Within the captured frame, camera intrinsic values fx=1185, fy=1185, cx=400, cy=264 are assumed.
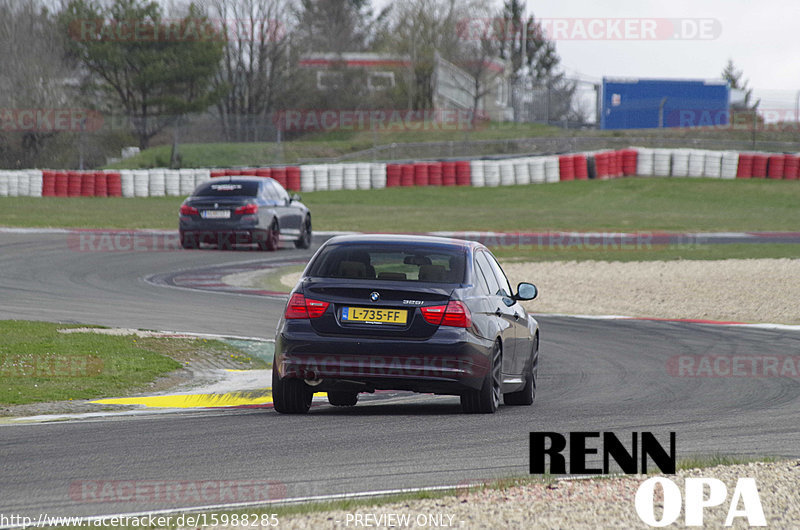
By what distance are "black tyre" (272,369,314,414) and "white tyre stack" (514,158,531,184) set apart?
36419mm

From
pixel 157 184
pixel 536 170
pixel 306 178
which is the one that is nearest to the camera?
pixel 157 184

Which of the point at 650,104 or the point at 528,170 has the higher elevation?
the point at 650,104

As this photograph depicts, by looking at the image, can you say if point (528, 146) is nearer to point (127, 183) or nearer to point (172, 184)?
point (172, 184)

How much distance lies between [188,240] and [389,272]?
16.9 meters

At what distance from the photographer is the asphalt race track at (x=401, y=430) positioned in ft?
20.3

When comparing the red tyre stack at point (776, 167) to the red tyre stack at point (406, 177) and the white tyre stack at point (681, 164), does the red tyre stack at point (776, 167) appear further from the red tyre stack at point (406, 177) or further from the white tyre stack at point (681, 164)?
the red tyre stack at point (406, 177)

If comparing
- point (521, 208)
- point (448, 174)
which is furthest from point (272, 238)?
point (448, 174)

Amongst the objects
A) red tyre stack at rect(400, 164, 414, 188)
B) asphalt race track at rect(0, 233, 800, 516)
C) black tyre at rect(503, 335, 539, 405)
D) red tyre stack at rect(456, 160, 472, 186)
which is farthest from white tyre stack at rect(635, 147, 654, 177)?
black tyre at rect(503, 335, 539, 405)

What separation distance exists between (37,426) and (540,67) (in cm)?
9816

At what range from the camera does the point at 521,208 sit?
132ft

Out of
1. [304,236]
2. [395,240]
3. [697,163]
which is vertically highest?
[395,240]

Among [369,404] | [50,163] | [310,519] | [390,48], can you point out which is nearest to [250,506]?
[310,519]

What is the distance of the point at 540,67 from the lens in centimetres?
10319

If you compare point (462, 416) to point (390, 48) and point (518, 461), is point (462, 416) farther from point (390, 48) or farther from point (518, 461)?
point (390, 48)
